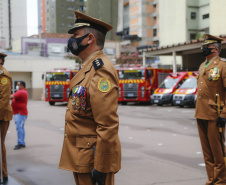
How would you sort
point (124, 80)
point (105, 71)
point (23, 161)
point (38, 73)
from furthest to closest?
point (38, 73) → point (124, 80) → point (23, 161) → point (105, 71)

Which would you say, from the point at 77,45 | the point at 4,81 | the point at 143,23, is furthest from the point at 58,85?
the point at 143,23

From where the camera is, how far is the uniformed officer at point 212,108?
17.1 feet

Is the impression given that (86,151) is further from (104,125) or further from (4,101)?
(4,101)

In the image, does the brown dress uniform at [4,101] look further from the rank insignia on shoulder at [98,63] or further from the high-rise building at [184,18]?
the high-rise building at [184,18]

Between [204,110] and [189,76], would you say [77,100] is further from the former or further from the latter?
[189,76]

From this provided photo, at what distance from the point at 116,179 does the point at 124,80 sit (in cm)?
2234

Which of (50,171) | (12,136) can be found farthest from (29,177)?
(12,136)

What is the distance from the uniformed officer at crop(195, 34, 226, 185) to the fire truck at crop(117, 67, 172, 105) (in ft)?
73.1

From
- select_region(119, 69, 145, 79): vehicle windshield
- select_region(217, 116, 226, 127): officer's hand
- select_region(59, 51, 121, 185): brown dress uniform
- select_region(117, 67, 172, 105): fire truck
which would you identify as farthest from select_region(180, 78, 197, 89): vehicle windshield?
select_region(59, 51, 121, 185): brown dress uniform

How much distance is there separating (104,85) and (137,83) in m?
24.9

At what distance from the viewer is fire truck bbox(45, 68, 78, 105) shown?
97.6ft

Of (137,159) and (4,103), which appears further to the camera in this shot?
(137,159)

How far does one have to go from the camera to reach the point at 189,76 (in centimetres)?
2627

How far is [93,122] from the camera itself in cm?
305
